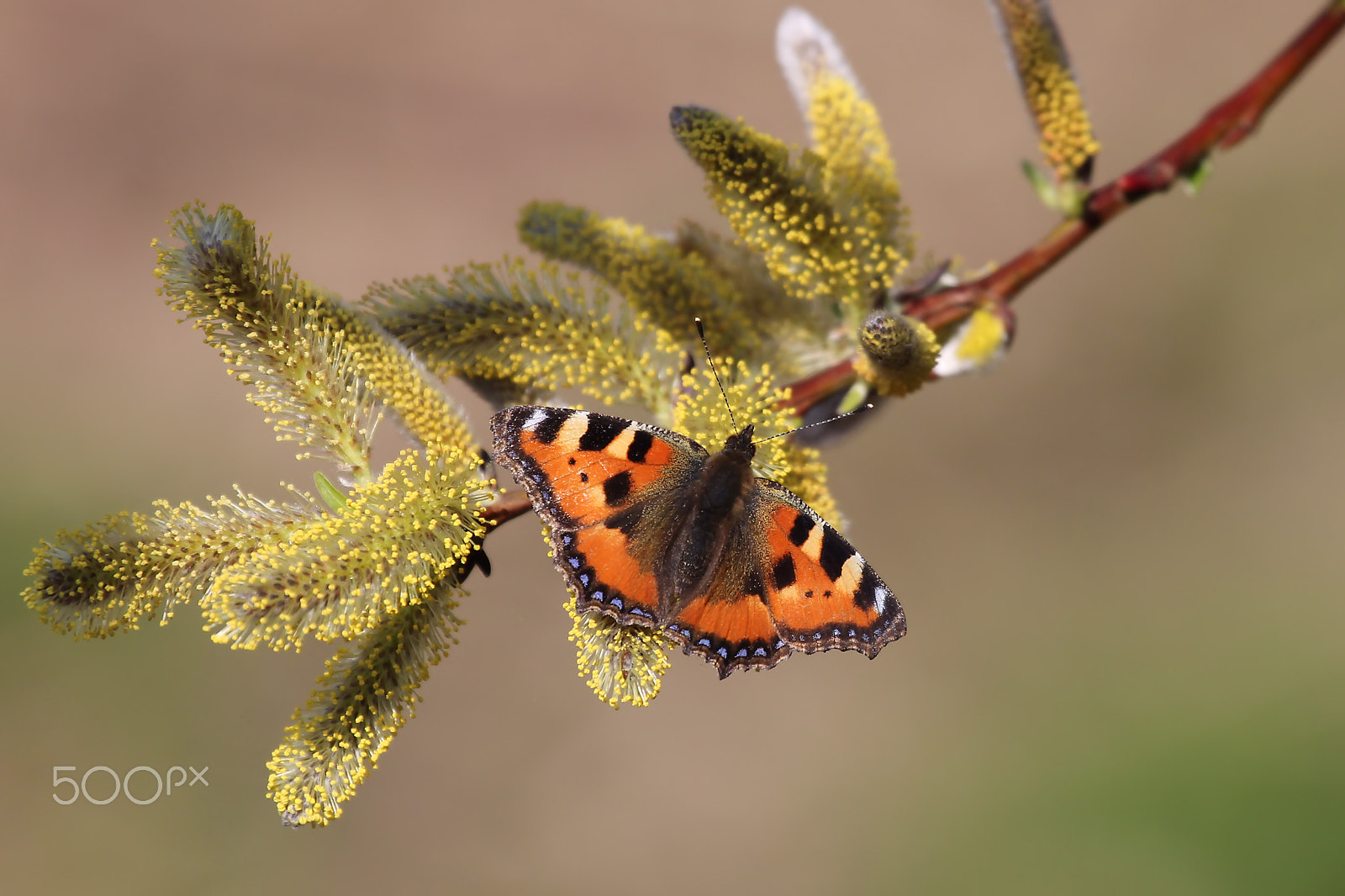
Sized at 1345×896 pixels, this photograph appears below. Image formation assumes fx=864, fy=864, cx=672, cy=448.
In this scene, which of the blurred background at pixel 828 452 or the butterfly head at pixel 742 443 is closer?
the butterfly head at pixel 742 443

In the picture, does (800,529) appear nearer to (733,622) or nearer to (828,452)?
(733,622)

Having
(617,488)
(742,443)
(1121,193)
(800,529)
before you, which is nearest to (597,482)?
(617,488)

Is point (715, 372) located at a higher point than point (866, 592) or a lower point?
higher

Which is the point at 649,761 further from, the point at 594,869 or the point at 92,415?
the point at 92,415

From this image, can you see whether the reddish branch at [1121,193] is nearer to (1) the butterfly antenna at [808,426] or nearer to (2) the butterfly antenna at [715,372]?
(1) the butterfly antenna at [808,426]

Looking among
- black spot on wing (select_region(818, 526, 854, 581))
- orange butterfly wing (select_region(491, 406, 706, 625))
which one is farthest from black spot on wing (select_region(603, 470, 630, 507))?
black spot on wing (select_region(818, 526, 854, 581))

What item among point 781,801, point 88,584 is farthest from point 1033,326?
point 88,584

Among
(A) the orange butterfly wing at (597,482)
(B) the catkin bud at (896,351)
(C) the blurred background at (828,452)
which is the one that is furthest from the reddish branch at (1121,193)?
(C) the blurred background at (828,452)
